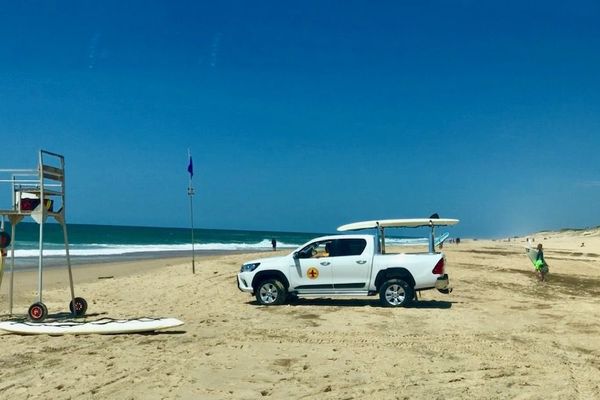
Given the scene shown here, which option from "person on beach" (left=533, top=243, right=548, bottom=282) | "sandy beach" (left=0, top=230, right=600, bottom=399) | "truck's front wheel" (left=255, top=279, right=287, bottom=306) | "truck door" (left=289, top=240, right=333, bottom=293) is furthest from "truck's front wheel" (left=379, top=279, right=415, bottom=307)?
"person on beach" (left=533, top=243, right=548, bottom=282)

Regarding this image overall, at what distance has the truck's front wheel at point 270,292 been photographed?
1427 cm

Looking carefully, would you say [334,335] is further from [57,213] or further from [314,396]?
[57,213]

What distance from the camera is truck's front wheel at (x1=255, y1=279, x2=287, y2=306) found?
1427 cm

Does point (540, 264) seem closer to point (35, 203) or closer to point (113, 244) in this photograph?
point (35, 203)

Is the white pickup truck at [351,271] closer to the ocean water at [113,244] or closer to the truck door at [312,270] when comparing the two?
the truck door at [312,270]

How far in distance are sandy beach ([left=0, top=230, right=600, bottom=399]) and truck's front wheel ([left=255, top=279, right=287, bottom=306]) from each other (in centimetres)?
40

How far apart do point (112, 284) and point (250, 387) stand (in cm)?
1436

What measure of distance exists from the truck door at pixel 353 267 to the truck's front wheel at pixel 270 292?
4.68 ft

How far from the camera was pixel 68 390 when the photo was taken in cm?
678

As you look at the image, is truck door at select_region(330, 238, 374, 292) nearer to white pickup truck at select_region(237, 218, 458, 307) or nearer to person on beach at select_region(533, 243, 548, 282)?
white pickup truck at select_region(237, 218, 458, 307)

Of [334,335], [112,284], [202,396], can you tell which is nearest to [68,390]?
[202,396]

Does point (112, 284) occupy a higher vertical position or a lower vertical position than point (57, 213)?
lower

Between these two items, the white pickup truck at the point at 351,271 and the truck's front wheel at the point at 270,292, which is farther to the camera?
the truck's front wheel at the point at 270,292

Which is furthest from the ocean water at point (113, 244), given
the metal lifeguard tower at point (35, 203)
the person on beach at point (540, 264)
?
the person on beach at point (540, 264)
